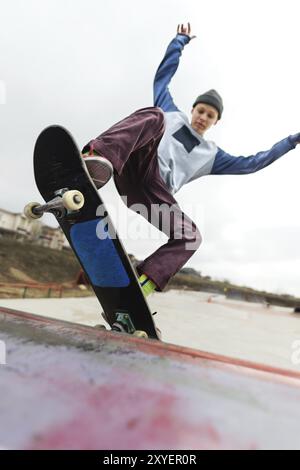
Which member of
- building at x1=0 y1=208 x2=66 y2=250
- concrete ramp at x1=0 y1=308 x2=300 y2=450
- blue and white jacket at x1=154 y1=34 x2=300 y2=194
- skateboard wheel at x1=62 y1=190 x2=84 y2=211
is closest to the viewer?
concrete ramp at x1=0 y1=308 x2=300 y2=450

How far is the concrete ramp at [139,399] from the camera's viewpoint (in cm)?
58

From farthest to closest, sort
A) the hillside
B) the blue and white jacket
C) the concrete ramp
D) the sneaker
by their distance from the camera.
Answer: the hillside
the blue and white jacket
the sneaker
the concrete ramp

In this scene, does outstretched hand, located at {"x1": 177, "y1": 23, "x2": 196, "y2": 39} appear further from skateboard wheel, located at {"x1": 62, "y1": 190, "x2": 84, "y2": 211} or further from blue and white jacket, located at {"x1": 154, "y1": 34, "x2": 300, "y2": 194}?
skateboard wheel, located at {"x1": 62, "y1": 190, "x2": 84, "y2": 211}

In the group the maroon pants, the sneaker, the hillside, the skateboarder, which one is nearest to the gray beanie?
the skateboarder

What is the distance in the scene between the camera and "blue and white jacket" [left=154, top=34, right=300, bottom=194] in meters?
2.42

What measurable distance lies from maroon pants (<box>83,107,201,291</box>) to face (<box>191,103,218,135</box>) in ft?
2.07

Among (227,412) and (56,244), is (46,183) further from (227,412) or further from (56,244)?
(56,244)

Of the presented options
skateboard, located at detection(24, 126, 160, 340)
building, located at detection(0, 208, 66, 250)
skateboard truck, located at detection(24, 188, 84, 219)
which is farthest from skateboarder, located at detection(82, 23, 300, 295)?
building, located at detection(0, 208, 66, 250)

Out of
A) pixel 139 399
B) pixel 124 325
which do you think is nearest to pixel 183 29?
pixel 124 325

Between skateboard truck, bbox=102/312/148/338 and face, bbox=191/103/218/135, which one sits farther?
face, bbox=191/103/218/135

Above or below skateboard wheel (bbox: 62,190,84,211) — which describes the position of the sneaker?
above

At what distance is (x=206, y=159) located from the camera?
8.62 feet

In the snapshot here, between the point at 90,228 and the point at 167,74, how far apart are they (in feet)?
5.26

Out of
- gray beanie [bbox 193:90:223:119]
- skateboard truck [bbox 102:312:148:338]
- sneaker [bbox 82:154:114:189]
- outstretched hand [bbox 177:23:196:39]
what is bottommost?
skateboard truck [bbox 102:312:148:338]
